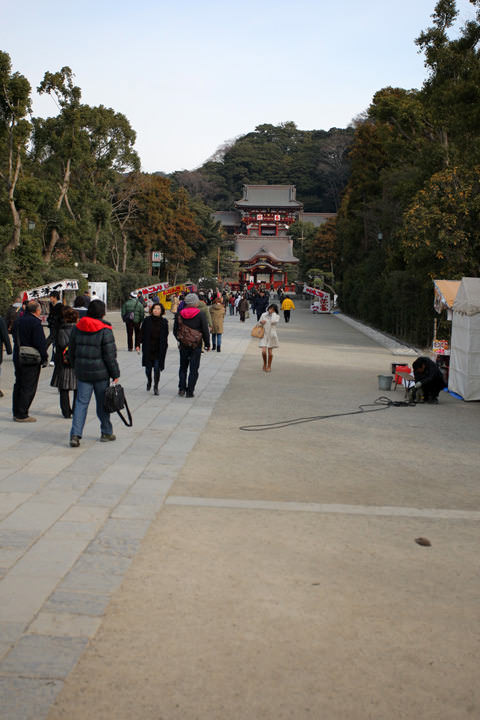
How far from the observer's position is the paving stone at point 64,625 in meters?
3.57

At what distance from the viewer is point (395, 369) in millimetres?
13492

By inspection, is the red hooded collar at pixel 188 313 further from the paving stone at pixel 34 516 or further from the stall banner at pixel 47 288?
the stall banner at pixel 47 288

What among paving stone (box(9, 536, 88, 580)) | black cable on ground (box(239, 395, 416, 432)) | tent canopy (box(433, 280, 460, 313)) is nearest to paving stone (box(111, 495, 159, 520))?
paving stone (box(9, 536, 88, 580))

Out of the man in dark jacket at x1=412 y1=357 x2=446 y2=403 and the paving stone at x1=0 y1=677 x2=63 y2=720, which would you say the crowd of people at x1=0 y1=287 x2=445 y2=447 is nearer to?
the man in dark jacket at x1=412 y1=357 x2=446 y2=403

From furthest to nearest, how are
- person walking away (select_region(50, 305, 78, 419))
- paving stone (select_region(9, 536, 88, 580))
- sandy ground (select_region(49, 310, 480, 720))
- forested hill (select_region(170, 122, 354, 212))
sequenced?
forested hill (select_region(170, 122, 354, 212))
person walking away (select_region(50, 305, 78, 419))
paving stone (select_region(9, 536, 88, 580))
sandy ground (select_region(49, 310, 480, 720))

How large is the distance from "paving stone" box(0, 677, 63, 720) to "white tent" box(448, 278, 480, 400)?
10.1 m

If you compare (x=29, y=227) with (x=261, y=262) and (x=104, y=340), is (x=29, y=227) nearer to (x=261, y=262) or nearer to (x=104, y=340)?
(x=104, y=340)

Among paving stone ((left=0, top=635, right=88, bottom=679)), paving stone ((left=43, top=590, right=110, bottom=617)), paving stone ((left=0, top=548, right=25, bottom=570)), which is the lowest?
paving stone ((left=0, top=548, right=25, bottom=570))

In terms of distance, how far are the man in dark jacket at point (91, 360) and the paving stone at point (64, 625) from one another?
13.3ft

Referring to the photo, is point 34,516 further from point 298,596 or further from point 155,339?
point 155,339

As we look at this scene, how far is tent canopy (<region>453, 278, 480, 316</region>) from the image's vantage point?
11.9 meters

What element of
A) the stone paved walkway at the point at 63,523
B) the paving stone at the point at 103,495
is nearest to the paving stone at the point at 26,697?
the stone paved walkway at the point at 63,523

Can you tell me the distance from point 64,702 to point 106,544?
71.9 inches

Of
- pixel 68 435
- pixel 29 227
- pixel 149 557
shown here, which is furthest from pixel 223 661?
pixel 29 227
